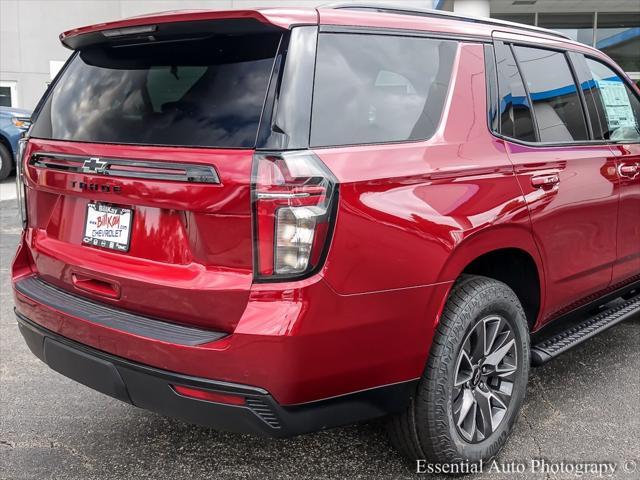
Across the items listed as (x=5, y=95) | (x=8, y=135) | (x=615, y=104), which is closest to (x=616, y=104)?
(x=615, y=104)

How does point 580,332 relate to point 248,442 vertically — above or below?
above

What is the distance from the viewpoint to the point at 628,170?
3533 millimetres

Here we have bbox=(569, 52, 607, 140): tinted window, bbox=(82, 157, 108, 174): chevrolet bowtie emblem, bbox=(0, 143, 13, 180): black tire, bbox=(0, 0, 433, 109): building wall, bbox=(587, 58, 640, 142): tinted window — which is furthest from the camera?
bbox=(0, 0, 433, 109): building wall

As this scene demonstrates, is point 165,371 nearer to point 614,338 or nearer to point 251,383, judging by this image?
point 251,383

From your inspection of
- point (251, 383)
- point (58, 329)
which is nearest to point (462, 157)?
point (251, 383)

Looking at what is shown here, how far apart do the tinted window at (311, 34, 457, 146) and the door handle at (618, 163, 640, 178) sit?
1445mm

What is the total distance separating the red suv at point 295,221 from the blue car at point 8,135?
30.8 feet

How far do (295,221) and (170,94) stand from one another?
2.34ft

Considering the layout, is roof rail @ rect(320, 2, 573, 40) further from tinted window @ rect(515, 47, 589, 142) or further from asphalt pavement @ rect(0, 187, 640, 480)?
asphalt pavement @ rect(0, 187, 640, 480)

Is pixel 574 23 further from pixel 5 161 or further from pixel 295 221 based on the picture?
pixel 295 221

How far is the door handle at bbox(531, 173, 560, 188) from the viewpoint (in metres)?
2.78

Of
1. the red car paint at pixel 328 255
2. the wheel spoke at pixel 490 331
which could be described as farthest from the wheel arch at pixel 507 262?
the wheel spoke at pixel 490 331

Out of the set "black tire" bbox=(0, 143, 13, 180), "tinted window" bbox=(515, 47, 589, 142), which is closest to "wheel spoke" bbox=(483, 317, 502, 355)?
"tinted window" bbox=(515, 47, 589, 142)

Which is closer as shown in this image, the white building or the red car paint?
the red car paint
